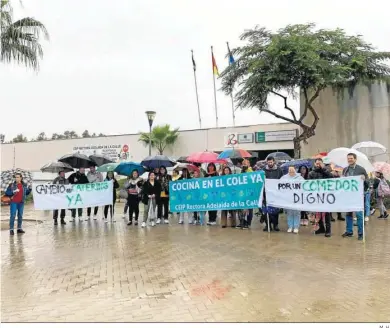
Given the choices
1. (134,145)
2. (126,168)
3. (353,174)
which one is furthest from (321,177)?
(134,145)

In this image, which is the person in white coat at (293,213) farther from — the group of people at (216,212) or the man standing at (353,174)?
the man standing at (353,174)

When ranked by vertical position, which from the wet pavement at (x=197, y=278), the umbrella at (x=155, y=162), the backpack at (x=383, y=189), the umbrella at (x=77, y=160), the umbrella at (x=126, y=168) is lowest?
the wet pavement at (x=197, y=278)

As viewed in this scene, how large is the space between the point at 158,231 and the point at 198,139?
19.8 metres

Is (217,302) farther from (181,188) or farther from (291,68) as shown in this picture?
(291,68)

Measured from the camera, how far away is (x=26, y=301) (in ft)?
16.4

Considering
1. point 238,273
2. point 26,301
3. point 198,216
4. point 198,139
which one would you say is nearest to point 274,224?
point 198,216

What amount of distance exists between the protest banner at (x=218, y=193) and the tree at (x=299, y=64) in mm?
8353

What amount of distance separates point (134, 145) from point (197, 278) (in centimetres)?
2658

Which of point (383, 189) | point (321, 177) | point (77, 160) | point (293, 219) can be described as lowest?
point (293, 219)

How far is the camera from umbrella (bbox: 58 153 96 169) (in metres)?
14.0

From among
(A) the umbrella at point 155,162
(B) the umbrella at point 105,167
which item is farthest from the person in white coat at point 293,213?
(B) the umbrella at point 105,167

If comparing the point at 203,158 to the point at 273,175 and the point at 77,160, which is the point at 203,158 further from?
the point at 77,160

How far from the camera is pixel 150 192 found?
11.5 metres

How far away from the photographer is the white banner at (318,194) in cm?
872
